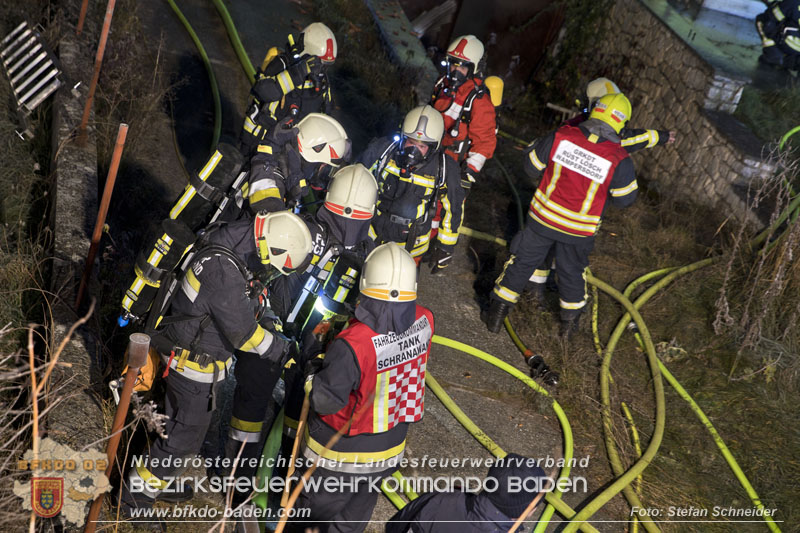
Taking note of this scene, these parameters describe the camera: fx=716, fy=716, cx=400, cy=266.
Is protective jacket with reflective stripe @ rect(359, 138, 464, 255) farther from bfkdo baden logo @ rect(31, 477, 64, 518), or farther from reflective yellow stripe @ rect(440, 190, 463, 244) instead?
bfkdo baden logo @ rect(31, 477, 64, 518)

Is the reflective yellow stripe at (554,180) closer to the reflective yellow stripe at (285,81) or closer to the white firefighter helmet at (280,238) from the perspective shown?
the reflective yellow stripe at (285,81)

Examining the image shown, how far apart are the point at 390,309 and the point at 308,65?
3202 millimetres

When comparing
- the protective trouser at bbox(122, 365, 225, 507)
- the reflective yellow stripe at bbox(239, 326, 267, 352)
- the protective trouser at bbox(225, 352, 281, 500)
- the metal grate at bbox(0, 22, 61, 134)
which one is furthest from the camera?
the metal grate at bbox(0, 22, 61, 134)

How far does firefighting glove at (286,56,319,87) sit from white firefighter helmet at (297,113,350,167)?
1205 millimetres

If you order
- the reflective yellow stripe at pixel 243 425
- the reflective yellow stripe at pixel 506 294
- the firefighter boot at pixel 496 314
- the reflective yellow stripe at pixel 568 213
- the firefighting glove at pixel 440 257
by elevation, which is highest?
the reflective yellow stripe at pixel 568 213

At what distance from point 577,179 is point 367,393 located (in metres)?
3.09

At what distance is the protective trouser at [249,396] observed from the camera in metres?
4.29

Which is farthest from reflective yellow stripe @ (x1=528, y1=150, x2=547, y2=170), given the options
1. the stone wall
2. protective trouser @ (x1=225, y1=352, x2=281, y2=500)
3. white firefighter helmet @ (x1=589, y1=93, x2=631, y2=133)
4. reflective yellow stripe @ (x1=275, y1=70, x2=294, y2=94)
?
the stone wall

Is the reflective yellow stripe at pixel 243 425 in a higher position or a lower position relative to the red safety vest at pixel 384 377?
lower

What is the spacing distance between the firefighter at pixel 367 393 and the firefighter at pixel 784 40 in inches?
374

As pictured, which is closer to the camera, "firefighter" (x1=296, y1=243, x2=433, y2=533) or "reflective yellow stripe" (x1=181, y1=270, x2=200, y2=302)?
"firefighter" (x1=296, y1=243, x2=433, y2=533)

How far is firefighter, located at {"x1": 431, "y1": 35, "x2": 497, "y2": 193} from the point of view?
21.0ft

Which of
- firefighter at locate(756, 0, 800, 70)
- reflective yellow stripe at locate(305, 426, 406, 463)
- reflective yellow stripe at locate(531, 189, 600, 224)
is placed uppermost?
firefighter at locate(756, 0, 800, 70)

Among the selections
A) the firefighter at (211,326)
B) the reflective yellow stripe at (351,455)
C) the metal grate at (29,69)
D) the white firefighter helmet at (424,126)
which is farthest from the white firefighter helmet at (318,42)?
the reflective yellow stripe at (351,455)
